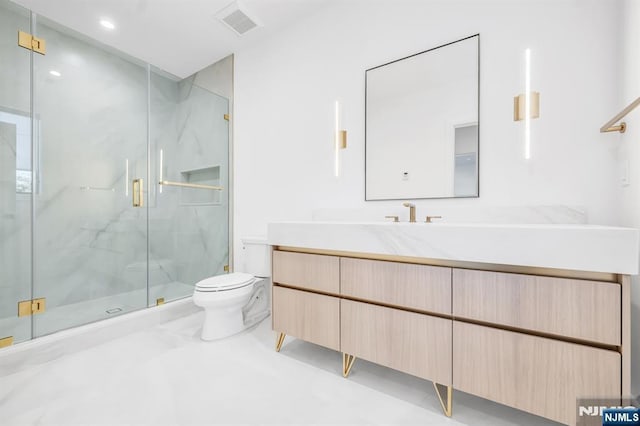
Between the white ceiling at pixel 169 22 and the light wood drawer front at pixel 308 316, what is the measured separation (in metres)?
2.17

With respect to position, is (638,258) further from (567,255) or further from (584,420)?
(584,420)

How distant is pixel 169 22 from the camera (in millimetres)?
2252

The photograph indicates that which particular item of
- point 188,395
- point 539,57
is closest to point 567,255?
point 539,57

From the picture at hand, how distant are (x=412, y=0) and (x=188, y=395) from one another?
8.69ft

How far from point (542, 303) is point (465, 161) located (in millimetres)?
891

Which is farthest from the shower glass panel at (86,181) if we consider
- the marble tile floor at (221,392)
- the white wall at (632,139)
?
the white wall at (632,139)

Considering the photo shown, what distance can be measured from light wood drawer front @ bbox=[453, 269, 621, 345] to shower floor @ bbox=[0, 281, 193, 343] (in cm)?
247

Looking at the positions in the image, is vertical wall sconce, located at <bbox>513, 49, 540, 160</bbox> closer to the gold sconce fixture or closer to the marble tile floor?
the gold sconce fixture

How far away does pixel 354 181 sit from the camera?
2.03m

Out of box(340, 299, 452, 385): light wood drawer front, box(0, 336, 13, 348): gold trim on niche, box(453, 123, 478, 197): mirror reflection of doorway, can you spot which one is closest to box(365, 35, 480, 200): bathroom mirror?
box(453, 123, 478, 197): mirror reflection of doorway

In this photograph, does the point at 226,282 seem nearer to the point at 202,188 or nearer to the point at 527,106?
the point at 202,188

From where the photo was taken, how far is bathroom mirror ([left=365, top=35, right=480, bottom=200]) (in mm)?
1599

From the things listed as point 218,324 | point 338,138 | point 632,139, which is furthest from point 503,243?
point 218,324

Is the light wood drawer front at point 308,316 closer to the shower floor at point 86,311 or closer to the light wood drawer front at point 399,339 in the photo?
the light wood drawer front at point 399,339
